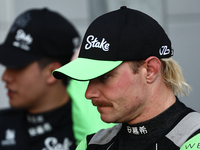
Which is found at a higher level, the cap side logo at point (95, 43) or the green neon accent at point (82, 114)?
the cap side logo at point (95, 43)

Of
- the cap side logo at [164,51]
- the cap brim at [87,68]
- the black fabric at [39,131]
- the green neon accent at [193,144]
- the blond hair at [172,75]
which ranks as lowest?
the black fabric at [39,131]

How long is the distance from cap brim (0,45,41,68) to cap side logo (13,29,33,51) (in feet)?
0.15

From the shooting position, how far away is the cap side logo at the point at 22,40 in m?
3.49

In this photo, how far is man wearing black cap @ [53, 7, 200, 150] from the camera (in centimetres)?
187

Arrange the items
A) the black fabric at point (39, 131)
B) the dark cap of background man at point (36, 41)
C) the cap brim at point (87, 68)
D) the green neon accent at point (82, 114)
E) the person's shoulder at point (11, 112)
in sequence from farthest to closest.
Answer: the person's shoulder at point (11, 112) → the dark cap of background man at point (36, 41) → the black fabric at point (39, 131) → the green neon accent at point (82, 114) → the cap brim at point (87, 68)

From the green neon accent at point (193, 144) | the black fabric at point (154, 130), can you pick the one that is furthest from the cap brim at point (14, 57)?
the green neon accent at point (193, 144)

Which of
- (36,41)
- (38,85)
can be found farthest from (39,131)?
(36,41)

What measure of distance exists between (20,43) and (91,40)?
5.59ft

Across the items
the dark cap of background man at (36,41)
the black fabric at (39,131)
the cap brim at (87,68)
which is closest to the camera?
the cap brim at (87,68)

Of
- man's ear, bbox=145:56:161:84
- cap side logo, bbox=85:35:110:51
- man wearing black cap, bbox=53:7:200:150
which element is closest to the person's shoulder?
man wearing black cap, bbox=53:7:200:150

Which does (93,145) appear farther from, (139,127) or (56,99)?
(56,99)

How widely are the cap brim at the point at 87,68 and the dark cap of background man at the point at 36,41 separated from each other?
157 cm

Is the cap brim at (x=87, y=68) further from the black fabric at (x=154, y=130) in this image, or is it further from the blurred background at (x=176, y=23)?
the blurred background at (x=176, y=23)

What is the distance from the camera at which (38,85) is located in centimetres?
350
